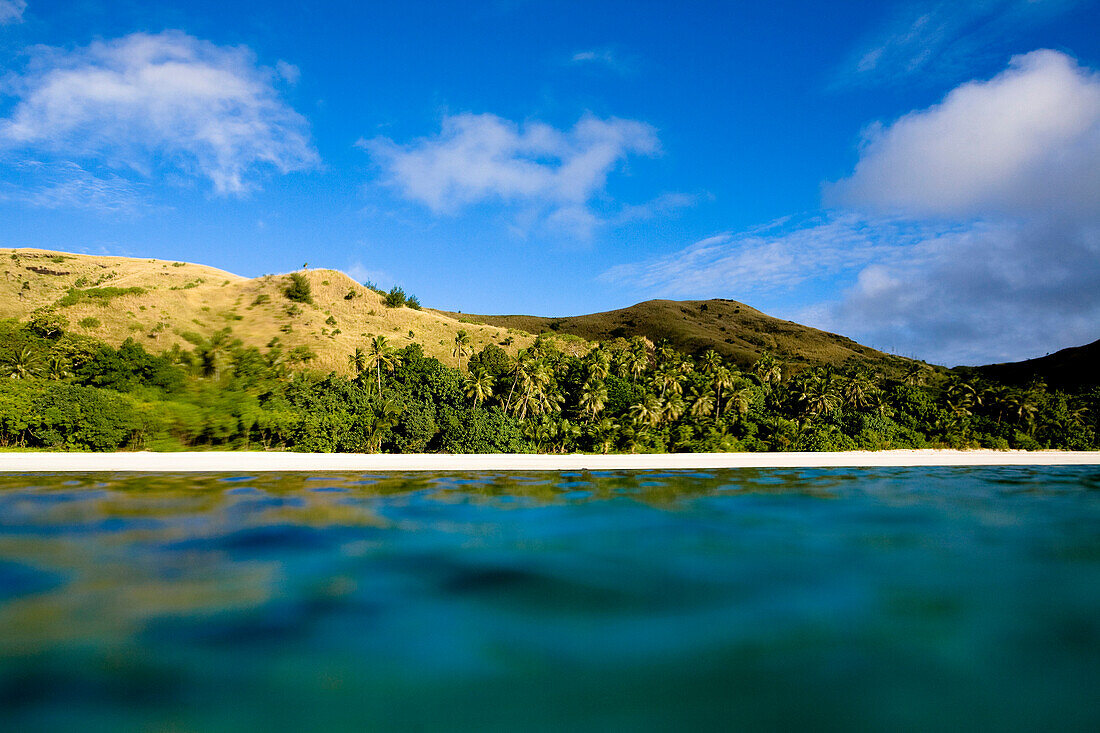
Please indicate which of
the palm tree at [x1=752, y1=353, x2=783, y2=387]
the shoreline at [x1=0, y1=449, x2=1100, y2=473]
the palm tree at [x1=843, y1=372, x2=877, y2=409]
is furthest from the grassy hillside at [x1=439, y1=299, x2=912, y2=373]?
the shoreline at [x1=0, y1=449, x2=1100, y2=473]

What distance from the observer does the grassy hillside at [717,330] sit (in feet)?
330

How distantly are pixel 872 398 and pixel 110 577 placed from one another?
5236 cm

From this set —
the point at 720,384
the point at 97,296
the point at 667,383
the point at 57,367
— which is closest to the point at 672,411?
the point at 667,383

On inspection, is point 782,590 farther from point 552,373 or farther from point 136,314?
point 136,314

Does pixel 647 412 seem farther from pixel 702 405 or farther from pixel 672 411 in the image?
pixel 702 405

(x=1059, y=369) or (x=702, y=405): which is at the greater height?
(x=1059, y=369)

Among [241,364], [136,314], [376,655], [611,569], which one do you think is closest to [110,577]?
[376,655]

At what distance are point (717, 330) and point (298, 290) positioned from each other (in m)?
85.3

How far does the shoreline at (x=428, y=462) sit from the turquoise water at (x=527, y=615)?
4.64 m

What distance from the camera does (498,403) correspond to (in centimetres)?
4175

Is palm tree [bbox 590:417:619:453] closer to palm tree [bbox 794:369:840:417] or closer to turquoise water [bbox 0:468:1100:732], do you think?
palm tree [bbox 794:369:840:417]

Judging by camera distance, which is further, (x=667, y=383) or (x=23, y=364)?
(x=667, y=383)

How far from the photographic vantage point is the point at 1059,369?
76.3 metres

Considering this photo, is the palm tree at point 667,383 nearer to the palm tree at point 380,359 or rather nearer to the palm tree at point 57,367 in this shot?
the palm tree at point 380,359
